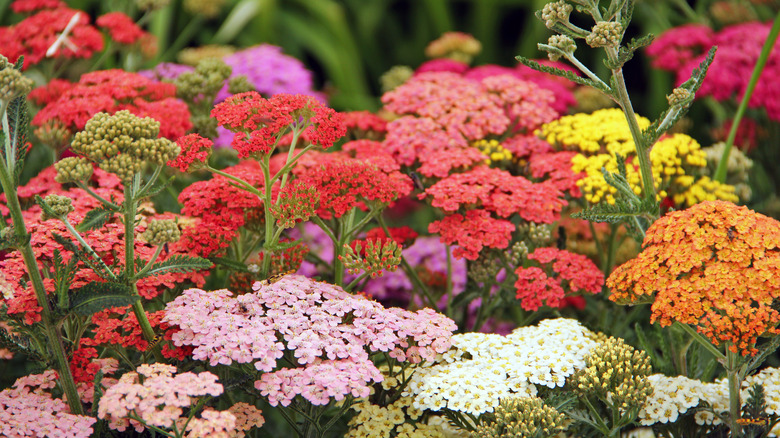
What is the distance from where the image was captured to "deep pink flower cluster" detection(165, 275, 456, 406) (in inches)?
68.5

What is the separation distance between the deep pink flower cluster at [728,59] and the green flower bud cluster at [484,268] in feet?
4.50

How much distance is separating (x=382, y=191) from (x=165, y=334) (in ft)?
2.28

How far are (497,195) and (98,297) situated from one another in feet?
3.77

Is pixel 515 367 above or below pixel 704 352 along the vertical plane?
above

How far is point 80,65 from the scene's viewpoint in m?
3.52

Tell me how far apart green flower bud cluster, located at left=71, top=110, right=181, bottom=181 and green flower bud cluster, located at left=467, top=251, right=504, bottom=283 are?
100cm

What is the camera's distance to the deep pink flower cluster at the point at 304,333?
174 centimetres

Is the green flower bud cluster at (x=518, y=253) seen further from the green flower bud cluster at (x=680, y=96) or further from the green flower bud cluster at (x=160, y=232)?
the green flower bud cluster at (x=160, y=232)

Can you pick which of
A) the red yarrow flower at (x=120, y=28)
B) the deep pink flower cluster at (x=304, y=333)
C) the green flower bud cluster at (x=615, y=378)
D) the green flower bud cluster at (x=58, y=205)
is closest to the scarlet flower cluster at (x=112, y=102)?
the red yarrow flower at (x=120, y=28)

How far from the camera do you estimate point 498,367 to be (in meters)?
1.96

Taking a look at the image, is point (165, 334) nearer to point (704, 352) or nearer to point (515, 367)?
point (515, 367)

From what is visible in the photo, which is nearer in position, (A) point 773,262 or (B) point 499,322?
(A) point 773,262

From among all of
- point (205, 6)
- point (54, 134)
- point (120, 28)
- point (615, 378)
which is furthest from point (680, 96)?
point (205, 6)

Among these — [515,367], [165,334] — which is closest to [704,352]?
[515,367]
